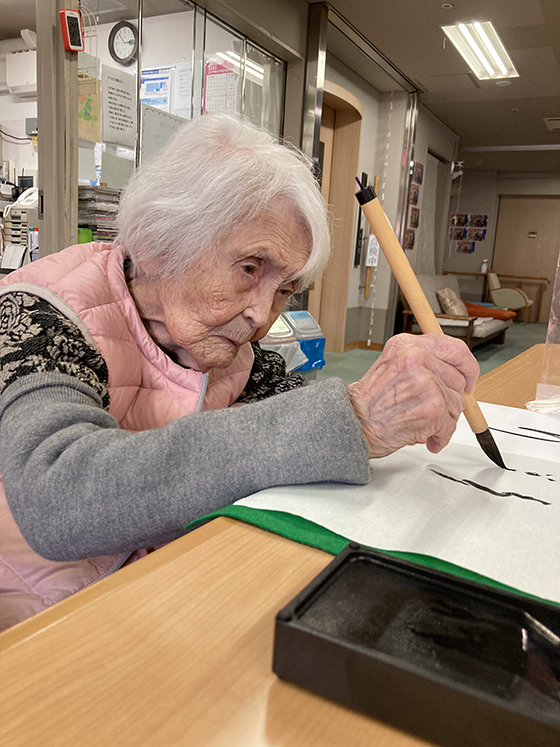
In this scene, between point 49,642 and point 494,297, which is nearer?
point 49,642

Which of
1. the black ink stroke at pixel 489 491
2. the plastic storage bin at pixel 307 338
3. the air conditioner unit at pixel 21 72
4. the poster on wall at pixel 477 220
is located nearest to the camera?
the black ink stroke at pixel 489 491

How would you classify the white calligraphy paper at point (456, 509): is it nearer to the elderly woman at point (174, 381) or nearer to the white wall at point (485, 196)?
the elderly woman at point (174, 381)

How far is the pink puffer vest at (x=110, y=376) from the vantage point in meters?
0.78

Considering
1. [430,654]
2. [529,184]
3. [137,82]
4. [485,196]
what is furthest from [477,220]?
[430,654]

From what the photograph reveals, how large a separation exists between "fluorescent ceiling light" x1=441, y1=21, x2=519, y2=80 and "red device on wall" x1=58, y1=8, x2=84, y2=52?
3325 mm

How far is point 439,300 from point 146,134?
16.9ft

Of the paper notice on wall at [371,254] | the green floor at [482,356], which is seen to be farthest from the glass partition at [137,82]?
the paper notice on wall at [371,254]

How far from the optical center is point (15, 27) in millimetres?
6113

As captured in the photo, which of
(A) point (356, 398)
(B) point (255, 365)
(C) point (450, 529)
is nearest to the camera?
(C) point (450, 529)

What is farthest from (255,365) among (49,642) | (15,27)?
(15,27)

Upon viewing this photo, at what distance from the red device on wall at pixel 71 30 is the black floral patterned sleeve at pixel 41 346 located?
244 centimetres

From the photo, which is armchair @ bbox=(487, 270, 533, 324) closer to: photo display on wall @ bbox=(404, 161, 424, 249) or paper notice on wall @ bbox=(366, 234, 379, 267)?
photo display on wall @ bbox=(404, 161, 424, 249)

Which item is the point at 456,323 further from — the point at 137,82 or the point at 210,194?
the point at 210,194

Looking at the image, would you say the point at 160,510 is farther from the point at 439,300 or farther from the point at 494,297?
the point at 494,297
